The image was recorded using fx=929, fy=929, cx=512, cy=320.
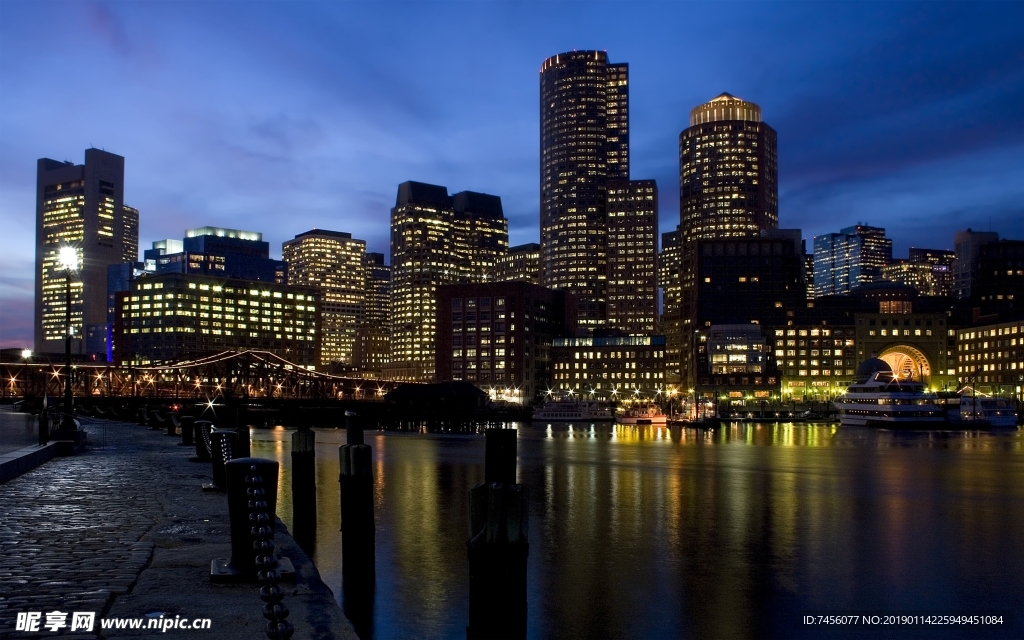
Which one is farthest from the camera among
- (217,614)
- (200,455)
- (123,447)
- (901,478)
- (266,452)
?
(266,452)

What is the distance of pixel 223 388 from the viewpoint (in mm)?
186250

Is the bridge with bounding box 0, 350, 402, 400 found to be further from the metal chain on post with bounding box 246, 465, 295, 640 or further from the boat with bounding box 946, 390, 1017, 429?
the metal chain on post with bounding box 246, 465, 295, 640

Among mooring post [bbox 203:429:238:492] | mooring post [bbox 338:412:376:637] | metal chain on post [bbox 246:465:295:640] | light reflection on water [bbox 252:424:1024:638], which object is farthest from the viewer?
mooring post [bbox 338:412:376:637]

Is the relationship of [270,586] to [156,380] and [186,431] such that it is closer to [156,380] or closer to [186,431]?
[186,431]

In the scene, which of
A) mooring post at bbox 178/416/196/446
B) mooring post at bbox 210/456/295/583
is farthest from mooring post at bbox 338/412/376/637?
mooring post at bbox 178/416/196/446

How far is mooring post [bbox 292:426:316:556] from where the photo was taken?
3061cm

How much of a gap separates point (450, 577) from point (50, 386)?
533ft

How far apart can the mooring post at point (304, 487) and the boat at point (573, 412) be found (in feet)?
514

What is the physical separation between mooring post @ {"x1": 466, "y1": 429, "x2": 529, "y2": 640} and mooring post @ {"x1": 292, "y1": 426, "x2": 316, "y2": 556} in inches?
681

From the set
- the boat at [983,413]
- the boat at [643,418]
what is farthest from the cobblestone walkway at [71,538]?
the boat at [983,413]

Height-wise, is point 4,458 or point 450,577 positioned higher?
point 4,458

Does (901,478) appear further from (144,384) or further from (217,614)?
(144,384)

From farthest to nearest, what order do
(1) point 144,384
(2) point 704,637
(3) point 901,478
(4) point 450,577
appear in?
(1) point 144,384
(3) point 901,478
(4) point 450,577
(2) point 704,637

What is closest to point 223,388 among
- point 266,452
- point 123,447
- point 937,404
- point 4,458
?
point 266,452
